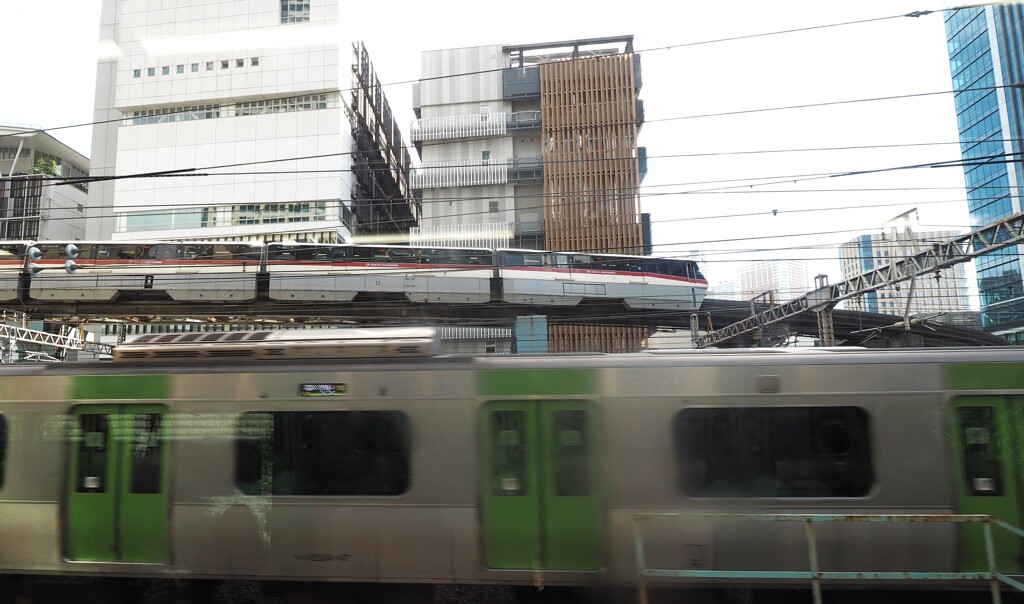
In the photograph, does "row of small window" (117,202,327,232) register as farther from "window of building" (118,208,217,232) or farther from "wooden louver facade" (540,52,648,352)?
"wooden louver facade" (540,52,648,352)

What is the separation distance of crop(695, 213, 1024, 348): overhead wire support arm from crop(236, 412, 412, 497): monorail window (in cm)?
1324

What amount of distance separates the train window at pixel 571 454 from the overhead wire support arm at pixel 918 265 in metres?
11.8

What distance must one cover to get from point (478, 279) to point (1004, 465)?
21422 mm

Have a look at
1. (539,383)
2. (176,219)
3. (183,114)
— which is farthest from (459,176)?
(539,383)

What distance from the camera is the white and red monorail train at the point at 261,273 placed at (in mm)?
24828

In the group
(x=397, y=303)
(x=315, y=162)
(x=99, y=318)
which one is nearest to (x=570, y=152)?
(x=315, y=162)

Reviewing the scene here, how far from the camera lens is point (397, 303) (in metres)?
25.7

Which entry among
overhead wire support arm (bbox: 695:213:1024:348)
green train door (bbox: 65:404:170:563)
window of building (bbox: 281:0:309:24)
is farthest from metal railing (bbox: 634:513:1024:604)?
window of building (bbox: 281:0:309:24)

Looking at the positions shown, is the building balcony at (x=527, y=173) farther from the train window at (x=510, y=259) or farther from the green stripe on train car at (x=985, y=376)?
the green stripe on train car at (x=985, y=376)

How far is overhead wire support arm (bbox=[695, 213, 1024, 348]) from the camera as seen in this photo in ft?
43.2

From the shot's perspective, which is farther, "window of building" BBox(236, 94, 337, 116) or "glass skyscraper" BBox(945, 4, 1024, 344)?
"glass skyscraper" BBox(945, 4, 1024, 344)

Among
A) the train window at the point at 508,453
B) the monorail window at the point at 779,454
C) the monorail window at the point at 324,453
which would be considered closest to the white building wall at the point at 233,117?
the monorail window at the point at 324,453

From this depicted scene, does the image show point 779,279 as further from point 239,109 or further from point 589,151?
point 239,109

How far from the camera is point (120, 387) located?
6.07 metres
